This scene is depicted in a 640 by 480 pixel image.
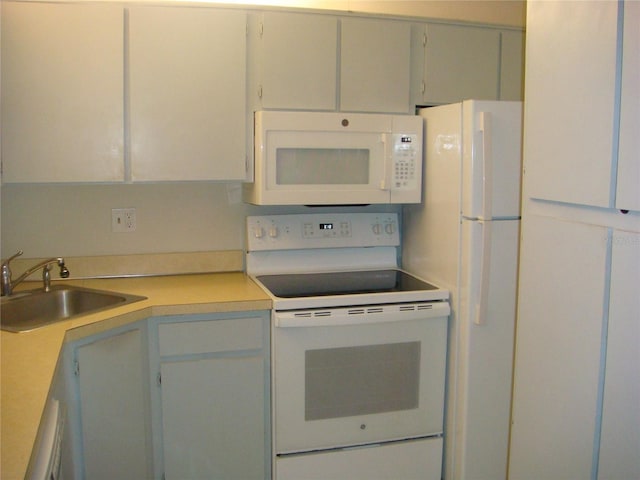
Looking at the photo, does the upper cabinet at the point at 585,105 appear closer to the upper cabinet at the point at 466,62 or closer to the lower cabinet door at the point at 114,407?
the upper cabinet at the point at 466,62

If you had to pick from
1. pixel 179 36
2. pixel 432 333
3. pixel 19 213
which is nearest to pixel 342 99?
pixel 179 36

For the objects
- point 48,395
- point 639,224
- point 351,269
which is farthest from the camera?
point 351,269

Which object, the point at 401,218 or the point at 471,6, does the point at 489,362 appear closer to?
the point at 401,218

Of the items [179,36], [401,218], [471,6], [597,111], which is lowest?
[401,218]

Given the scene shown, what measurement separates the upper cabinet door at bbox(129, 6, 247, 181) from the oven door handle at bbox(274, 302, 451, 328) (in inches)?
26.9

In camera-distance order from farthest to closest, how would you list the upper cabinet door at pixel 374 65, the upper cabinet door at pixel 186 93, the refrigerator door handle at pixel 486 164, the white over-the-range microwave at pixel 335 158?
the upper cabinet door at pixel 374 65 → the white over-the-range microwave at pixel 335 158 → the upper cabinet door at pixel 186 93 → the refrigerator door handle at pixel 486 164

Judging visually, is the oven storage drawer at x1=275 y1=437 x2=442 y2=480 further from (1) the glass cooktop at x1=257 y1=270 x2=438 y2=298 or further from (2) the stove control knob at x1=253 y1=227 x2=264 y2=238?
(2) the stove control knob at x1=253 y1=227 x2=264 y2=238

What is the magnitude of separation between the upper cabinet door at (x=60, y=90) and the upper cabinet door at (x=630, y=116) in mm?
1913

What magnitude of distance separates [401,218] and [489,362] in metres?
0.92

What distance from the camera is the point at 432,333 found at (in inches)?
102

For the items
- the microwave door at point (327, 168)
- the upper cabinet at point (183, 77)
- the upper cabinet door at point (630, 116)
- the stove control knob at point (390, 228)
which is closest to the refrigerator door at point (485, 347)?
the microwave door at point (327, 168)

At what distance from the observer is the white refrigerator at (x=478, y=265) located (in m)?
2.41

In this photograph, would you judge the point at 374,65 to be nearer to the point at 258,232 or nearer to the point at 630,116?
the point at 258,232

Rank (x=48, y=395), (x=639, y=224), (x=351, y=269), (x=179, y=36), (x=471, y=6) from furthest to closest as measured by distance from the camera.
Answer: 1. (x=471, y=6)
2. (x=351, y=269)
3. (x=179, y=36)
4. (x=48, y=395)
5. (x=639, y=224)
